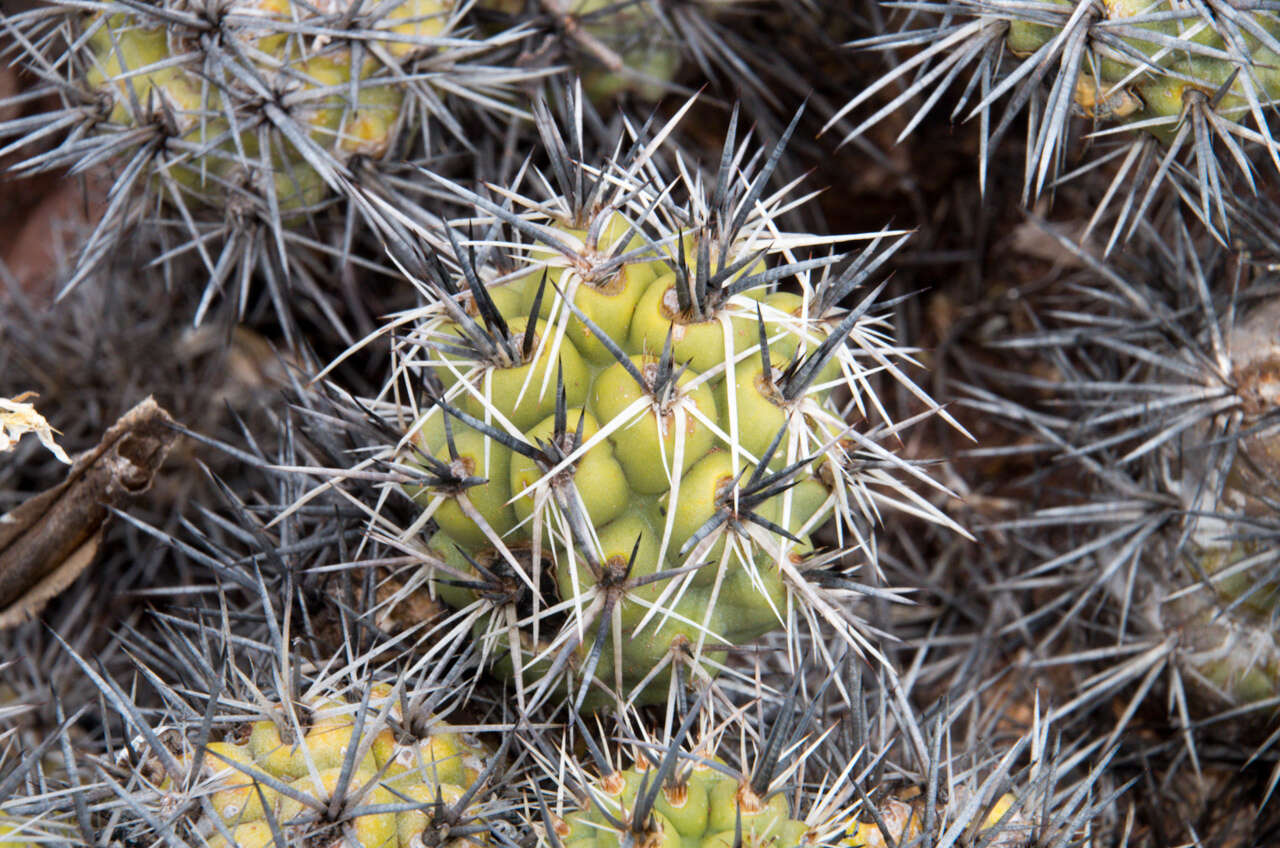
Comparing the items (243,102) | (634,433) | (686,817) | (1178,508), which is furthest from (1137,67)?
(243,102)

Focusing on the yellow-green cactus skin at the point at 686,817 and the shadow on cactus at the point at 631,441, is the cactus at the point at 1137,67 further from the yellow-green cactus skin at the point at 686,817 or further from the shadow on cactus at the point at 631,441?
the yellow-green cactus skin at the point at 686,817

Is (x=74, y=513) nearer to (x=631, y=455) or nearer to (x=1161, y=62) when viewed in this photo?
(x=631, y=455)

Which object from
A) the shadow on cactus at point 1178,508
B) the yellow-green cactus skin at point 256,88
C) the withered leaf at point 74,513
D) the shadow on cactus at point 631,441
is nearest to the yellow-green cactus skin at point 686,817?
the shadow on cactus at point 631,441

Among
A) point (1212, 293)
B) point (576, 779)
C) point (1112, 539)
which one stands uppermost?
point (1212, 293)

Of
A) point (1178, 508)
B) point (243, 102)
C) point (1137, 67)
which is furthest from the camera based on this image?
point (1178, 508)

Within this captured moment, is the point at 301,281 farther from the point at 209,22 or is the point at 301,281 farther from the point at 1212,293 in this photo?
the point at 1212,293

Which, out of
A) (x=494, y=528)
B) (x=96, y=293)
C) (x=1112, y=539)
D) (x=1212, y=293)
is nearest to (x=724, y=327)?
(x=494, y=528)

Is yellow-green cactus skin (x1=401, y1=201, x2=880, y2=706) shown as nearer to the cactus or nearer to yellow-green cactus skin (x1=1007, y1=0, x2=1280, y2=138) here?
the cactus
